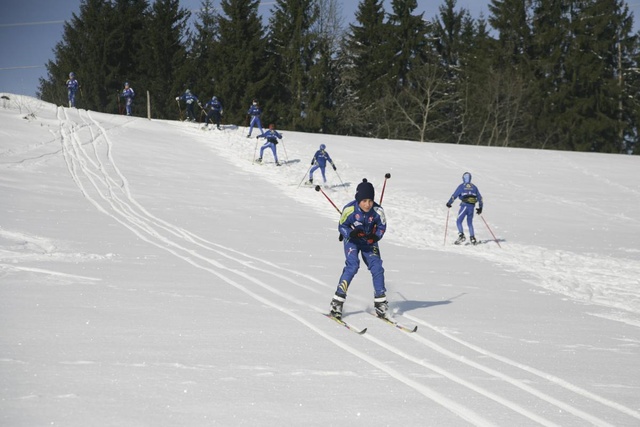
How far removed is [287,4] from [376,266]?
45936mm

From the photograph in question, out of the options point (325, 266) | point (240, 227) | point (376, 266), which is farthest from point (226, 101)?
point (376, 266)

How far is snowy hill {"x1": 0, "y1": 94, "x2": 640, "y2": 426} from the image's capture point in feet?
15.0

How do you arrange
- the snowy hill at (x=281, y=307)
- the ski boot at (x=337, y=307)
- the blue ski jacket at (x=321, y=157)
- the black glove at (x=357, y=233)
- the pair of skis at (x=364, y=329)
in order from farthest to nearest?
1. the blue ski jacket at (x=321, y=157)
2. the black glove at (x=357, y=233)
3. the ski boot at (x=337, y=307)
4. the pair of skis at (x=364, y=329)
5. the snowy hill at (x=281, y=307)

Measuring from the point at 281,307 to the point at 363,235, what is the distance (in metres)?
1.29

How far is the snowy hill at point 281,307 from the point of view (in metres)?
4.56

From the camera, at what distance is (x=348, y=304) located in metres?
8.38

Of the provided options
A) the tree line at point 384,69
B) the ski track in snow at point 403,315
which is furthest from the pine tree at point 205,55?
the ski track in snow at point 403,315

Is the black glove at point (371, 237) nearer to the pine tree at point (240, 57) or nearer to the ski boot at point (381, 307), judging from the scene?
the ski boot at point (381, 307)

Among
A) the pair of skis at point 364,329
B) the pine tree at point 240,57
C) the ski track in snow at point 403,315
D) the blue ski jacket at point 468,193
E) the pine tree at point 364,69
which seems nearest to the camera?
the ski track in snow at point 403,315

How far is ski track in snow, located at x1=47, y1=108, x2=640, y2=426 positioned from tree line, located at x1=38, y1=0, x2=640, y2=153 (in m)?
26.4

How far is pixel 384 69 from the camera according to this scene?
5156 cm

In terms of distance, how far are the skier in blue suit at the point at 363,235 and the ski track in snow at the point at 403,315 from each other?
48 centimetres

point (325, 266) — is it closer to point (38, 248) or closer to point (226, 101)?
point (38, 248)

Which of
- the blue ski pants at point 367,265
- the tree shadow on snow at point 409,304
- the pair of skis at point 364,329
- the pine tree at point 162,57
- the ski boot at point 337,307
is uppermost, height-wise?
the pine tree at point 162,57
